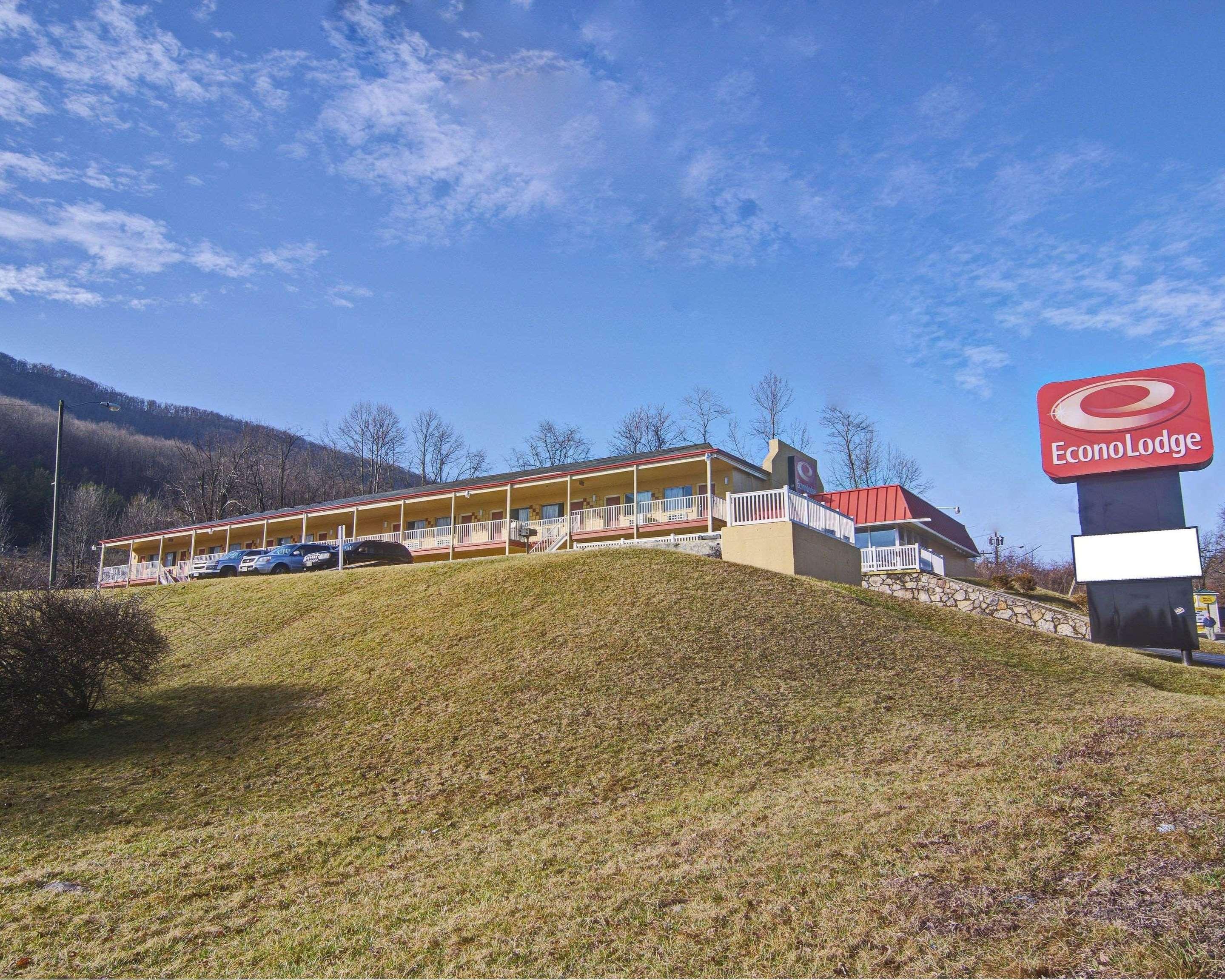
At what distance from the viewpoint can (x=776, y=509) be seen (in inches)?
896

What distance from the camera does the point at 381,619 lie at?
18.2 meters

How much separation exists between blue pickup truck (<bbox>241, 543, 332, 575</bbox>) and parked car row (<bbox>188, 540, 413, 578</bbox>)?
0.05 ft

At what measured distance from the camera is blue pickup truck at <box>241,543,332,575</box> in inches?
1161

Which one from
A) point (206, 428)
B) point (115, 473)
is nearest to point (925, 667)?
point (115, 473)

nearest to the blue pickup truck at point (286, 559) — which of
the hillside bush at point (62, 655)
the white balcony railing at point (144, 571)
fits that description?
the white balcony railing at point (144, 571)

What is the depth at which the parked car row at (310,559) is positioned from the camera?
28.8 meters

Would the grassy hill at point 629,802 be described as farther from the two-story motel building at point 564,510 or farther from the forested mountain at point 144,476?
the forested mountain at point 144,476

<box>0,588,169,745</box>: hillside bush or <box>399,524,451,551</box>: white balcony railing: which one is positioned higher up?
<box>399,524,451,551</box>: white balcony railing

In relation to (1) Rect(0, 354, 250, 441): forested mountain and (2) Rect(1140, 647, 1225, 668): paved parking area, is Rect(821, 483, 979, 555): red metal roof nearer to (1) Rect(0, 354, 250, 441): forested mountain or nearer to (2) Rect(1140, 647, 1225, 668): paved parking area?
(2) Rect(1140, 647, 1225, 668): paved parking area

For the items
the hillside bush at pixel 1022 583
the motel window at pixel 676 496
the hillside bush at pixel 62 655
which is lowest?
the hillside bush at pixel 62 655

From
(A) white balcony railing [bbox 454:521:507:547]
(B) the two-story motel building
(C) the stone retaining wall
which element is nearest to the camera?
(C) the stone retaining wall

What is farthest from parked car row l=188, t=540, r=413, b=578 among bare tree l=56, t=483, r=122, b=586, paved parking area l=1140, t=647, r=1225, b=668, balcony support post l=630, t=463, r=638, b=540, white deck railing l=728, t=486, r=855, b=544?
bare tree l=56, t=483, r=122, b=586

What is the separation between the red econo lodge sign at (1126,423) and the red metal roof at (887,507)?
10.8m

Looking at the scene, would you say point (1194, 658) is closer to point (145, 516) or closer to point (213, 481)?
point (213, 481)
